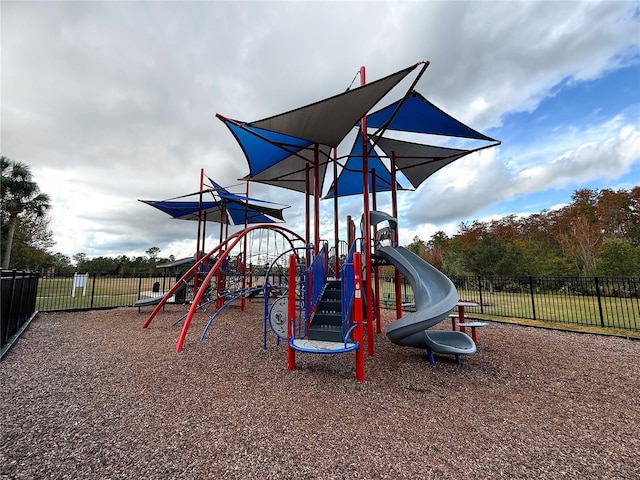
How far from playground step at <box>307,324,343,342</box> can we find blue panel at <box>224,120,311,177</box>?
12.2ft

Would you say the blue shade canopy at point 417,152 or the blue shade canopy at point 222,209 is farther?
the blue shade canopy at point 222,209

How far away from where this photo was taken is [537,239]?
1414 inches

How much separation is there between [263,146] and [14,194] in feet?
74.6

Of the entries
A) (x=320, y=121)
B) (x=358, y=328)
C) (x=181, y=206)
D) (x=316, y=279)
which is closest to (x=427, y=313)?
(x=358, y=328)

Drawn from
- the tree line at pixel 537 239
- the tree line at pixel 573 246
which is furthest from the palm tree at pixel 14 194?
the tree line at pixel 573 246

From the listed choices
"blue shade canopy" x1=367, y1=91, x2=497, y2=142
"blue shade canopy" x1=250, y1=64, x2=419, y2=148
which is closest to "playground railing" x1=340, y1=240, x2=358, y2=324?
"blue shade canopy" x1=250, y1=64, x2=419, y2=148

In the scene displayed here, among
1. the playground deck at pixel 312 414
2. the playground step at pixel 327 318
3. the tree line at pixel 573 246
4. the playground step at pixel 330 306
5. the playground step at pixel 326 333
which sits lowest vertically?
the playground deck at pixel 312 414

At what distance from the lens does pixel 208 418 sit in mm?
2916

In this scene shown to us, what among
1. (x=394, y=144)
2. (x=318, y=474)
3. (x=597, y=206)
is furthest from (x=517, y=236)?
(x=318, y=474)

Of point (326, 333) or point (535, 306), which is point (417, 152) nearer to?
point (326, 333)

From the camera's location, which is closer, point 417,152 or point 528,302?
point 417,152

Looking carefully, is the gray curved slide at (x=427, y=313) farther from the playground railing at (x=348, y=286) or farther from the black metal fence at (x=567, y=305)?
the black metal fence at (x=567, y=305)

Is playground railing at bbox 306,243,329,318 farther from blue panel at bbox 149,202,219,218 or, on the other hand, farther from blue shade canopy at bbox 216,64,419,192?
blue panel at bbox 149,202,219,218

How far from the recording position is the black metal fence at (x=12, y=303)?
530 cm
